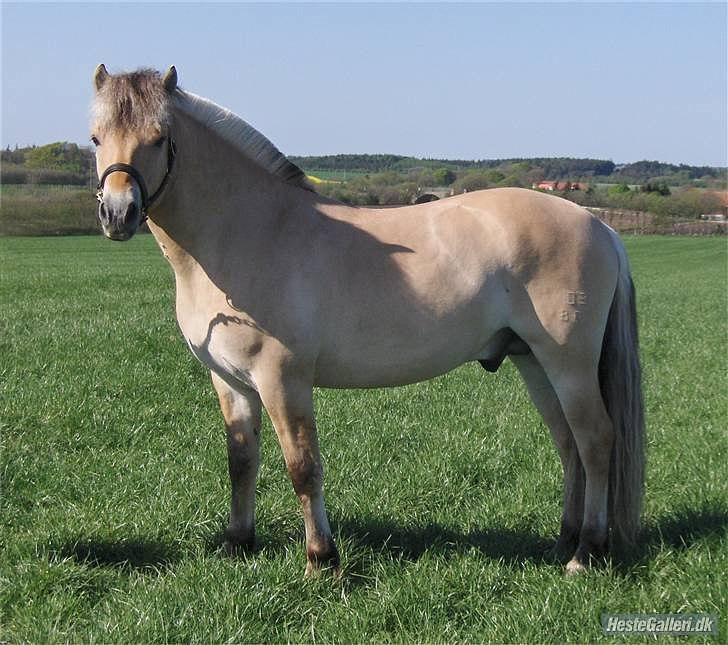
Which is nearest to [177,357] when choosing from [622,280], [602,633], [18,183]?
[622,280]

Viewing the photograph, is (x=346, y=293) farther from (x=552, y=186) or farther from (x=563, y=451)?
(x=552, y=186)

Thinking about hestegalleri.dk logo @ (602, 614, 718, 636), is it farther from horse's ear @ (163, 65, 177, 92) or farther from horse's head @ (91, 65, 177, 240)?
horse's ear @ (163, 65, 177, 92)

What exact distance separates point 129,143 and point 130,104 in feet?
0.66

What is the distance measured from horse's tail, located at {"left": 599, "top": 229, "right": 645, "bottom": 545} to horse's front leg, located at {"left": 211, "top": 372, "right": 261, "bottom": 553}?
220 centimetres

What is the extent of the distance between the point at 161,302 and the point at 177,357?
753 cm

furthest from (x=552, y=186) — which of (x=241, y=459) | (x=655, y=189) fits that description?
(x=655, y=189)

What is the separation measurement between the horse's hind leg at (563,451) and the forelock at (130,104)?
262 centimetres

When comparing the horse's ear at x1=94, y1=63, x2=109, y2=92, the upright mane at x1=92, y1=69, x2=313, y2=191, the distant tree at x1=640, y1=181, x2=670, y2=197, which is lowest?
the upright mane at x1=92, y1=69, x2=313, y2=191

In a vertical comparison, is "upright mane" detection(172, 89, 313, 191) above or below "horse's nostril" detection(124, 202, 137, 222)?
above

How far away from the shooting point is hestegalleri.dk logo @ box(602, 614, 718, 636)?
3656mm

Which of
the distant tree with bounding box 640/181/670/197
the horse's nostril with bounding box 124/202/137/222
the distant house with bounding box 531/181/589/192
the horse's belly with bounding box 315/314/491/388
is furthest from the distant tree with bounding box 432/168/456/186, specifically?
the distant tree with bounding box 640/181/670/197

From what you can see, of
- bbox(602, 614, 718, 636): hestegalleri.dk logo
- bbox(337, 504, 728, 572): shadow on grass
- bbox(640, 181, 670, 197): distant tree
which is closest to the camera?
bbox(602, 614, 718, 636): hestegalleri.dk logo

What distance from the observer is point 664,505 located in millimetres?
5426

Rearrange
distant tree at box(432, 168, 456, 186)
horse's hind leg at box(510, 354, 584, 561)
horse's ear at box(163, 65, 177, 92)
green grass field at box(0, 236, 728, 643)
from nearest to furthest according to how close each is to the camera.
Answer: green grass field at box(0, 236, 728, 643)
horse's ear at box(163, 65, 177, 92)
horse's hind leg at box(510, 354, 584, 561)
distant tree at box(432, 168, 456, 186)
